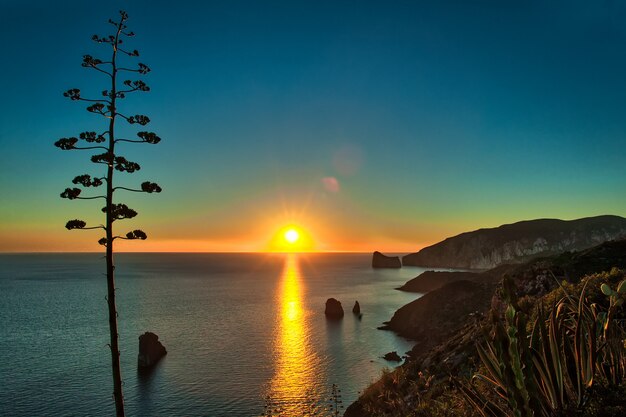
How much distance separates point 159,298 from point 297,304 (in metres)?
44.3

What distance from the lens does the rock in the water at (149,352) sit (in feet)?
156

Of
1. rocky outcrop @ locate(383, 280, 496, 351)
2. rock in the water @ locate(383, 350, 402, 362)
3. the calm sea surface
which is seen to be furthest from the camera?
rocky outcrop @ locate(383, 280, 496, 351)

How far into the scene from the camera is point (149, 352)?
48625mm

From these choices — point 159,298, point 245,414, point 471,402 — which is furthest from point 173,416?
point 159,298

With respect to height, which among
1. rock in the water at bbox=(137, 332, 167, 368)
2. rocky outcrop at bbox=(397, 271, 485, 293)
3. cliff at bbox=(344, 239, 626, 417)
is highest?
cliff at bbox=(344, 239, 626, 417)

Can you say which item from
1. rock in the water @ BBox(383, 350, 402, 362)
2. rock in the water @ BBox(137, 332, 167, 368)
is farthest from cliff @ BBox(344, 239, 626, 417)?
rock in the water @ BBox(137, 332, 167, 368)

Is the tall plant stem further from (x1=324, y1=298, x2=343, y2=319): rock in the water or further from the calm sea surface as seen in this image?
(x1=324, y1=298, x2=343, y2=319): rock in the water

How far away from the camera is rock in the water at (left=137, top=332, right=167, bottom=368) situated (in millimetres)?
47500

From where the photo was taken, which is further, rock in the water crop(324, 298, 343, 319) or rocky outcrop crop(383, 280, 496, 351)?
rock in the water crop(324, 298, 343, 319)

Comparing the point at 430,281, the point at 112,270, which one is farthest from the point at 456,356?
the point at 430,281

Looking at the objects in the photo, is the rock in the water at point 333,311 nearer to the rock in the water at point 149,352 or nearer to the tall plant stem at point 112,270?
the rock in the water at point 149,352

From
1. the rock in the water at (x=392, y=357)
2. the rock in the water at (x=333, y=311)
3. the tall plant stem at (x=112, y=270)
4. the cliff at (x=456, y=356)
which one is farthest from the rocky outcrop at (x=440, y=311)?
the tall plant stem at (x=112, y=270)

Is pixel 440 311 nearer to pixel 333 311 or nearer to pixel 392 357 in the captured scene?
pixel 392 357

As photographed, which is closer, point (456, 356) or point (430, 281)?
point (456, 356)
